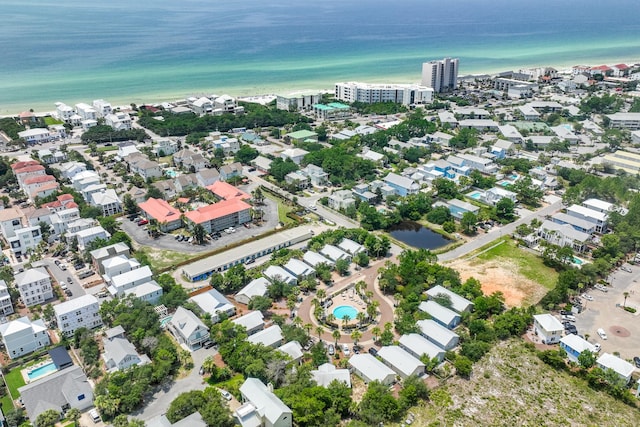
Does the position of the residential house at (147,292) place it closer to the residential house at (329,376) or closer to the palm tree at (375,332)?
the residential house at (329,376)

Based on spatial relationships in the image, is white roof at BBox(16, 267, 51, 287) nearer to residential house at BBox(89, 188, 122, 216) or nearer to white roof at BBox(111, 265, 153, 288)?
white roof at BBox(111, 265, 153, 288)

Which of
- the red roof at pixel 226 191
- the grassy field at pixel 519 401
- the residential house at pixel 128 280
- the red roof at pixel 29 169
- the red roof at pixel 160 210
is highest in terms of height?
the red roof at pixel 29 169

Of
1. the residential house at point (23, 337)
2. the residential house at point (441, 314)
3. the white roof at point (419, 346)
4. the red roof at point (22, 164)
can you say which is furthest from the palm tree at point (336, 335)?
the red roof at point (22, 164)

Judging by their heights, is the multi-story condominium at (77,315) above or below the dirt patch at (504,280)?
above

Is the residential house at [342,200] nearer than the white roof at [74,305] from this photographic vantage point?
No

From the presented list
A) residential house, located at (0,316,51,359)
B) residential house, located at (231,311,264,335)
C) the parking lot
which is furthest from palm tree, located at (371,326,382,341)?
residential house, located at (0,316,51,359)

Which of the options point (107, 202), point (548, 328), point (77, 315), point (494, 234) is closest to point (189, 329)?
point (77, 315)

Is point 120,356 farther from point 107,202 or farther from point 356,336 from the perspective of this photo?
point 107,202
